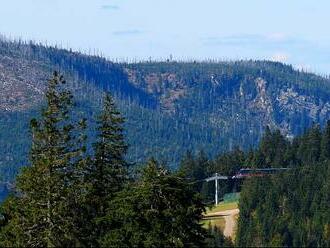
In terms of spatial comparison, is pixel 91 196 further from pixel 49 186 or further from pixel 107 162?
pixel 49 186

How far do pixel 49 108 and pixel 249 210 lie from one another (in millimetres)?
88295

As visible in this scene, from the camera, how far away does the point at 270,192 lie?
14262 cm

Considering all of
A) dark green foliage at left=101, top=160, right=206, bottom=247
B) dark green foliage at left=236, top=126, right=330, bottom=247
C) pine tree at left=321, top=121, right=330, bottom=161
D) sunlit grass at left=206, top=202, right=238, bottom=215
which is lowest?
sunlit grass at left=206, top=202, right=238, bottom=215

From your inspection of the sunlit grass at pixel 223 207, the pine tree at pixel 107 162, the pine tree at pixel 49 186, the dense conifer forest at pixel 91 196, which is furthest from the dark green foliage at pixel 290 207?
the pine tree at pixel 49 186

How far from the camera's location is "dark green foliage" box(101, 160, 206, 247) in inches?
1857

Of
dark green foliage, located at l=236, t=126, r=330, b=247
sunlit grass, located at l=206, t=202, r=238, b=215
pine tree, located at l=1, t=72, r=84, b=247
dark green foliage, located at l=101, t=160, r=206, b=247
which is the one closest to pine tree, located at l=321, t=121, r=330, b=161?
dark green foliage, located at l=236, t=126, r=330, b=247

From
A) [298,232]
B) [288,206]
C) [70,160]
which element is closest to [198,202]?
[70,160]

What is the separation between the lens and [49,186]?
164 feet

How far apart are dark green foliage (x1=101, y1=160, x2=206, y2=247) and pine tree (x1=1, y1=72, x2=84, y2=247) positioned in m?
2.85

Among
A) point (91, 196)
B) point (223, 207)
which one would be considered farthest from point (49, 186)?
point (223, 207)

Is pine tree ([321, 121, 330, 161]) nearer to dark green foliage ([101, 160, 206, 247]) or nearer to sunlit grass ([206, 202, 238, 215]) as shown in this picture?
sunlit grass ([206, 202, 238, 215])

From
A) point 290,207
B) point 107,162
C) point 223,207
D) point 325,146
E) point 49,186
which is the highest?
point 107,162

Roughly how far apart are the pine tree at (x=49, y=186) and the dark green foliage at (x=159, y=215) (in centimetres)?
285

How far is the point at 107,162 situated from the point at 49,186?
7980 mm
